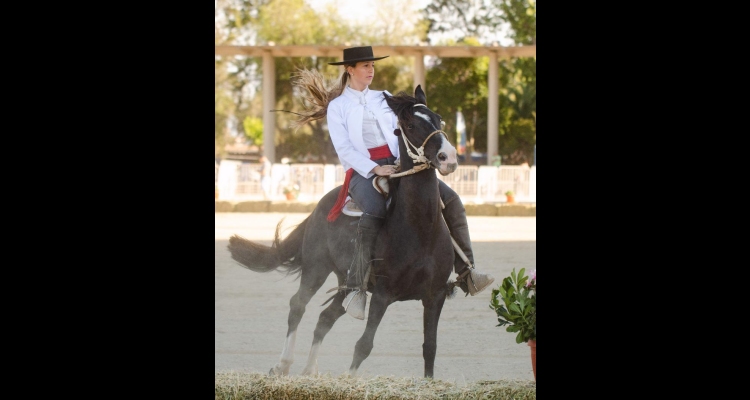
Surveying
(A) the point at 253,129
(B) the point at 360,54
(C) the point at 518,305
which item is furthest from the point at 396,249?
(A) the point at 253,129

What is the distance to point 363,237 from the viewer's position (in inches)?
192

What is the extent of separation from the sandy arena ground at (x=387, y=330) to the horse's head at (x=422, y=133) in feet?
2.48

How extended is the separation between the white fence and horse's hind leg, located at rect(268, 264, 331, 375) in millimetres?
487

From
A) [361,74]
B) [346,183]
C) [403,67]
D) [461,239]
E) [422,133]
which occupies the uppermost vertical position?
[403,67]

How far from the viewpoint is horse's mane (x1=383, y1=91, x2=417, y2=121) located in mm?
4711

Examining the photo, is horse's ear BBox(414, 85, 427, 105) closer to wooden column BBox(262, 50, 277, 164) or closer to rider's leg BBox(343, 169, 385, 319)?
Answer: rider's leg BBox(343, 169, 385, 319)

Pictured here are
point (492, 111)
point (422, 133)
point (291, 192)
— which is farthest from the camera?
point (492, 111)

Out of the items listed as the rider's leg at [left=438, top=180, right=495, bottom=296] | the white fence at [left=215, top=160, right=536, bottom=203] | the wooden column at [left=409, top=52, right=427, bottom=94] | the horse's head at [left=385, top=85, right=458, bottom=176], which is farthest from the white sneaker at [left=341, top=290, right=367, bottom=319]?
the wooden column at [left=409, top=52, right=427, bottom=94]

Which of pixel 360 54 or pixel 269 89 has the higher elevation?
pixel 360 54

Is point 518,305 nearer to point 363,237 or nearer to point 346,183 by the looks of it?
point 363,237

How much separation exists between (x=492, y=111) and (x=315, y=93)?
65.7 inches

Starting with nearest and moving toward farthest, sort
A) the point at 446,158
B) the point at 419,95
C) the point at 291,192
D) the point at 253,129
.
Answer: the point at 446,158
the point at 419,95
the point at 291,192
the point at 253,129
